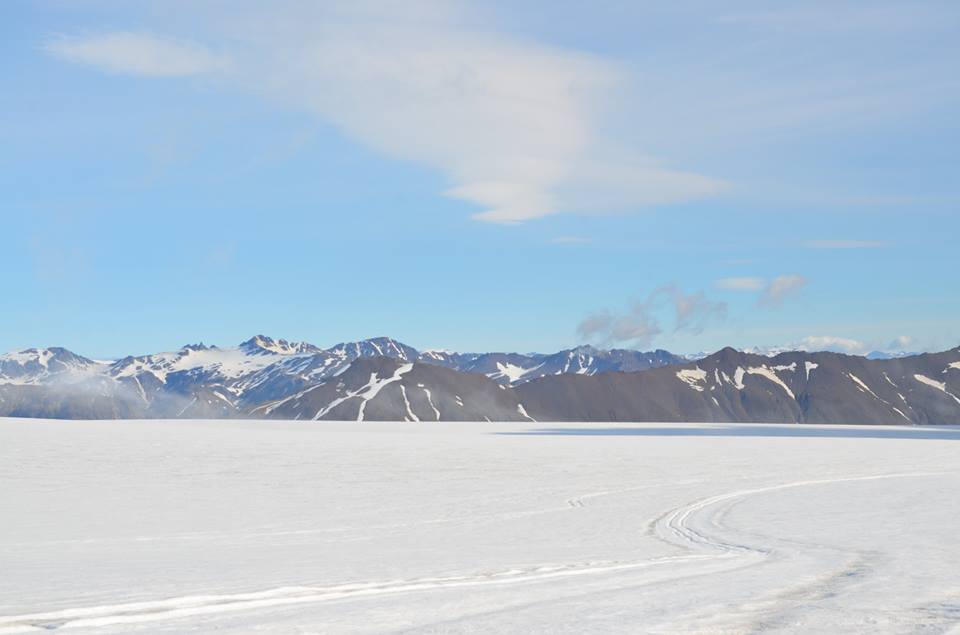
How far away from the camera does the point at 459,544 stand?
18.2m

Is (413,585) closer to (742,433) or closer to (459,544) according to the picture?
(459,544)

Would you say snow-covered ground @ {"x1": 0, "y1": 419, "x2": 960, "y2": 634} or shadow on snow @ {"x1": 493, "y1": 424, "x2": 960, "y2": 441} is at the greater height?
snow-covered ground @ {"x1": 0, "y1": 419, "x2": 960, "y2": 634}

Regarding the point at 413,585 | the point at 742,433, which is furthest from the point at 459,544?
the point at 742,433

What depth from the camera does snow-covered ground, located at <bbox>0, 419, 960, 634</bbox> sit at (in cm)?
988

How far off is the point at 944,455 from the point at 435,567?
50668 millimetres

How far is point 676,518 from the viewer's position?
23.2 m

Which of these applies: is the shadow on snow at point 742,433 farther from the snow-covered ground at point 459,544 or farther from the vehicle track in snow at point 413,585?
the vehicle track in snow at point 413,585

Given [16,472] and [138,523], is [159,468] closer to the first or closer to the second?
[16,472]

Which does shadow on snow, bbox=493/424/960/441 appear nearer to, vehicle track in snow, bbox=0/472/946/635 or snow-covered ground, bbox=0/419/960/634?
snow-covered ground, bbox=0/419/960/634

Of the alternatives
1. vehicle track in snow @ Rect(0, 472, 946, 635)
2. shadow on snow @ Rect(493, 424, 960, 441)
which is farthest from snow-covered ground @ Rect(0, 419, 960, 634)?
shadow on snow @ Rect(493, 424, 960, 441)

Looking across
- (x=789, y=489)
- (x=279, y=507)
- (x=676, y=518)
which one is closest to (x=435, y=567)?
(x=676, y=518)

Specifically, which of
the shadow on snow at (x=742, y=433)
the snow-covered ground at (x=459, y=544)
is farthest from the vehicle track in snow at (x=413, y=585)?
the shadow on snow at (x=742, y=433)

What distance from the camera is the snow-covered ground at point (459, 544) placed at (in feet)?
32.4

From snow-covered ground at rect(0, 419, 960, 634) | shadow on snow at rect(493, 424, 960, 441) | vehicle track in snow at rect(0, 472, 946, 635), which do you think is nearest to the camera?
vehicle track in snow at rect(0, 472, 946, 635)
